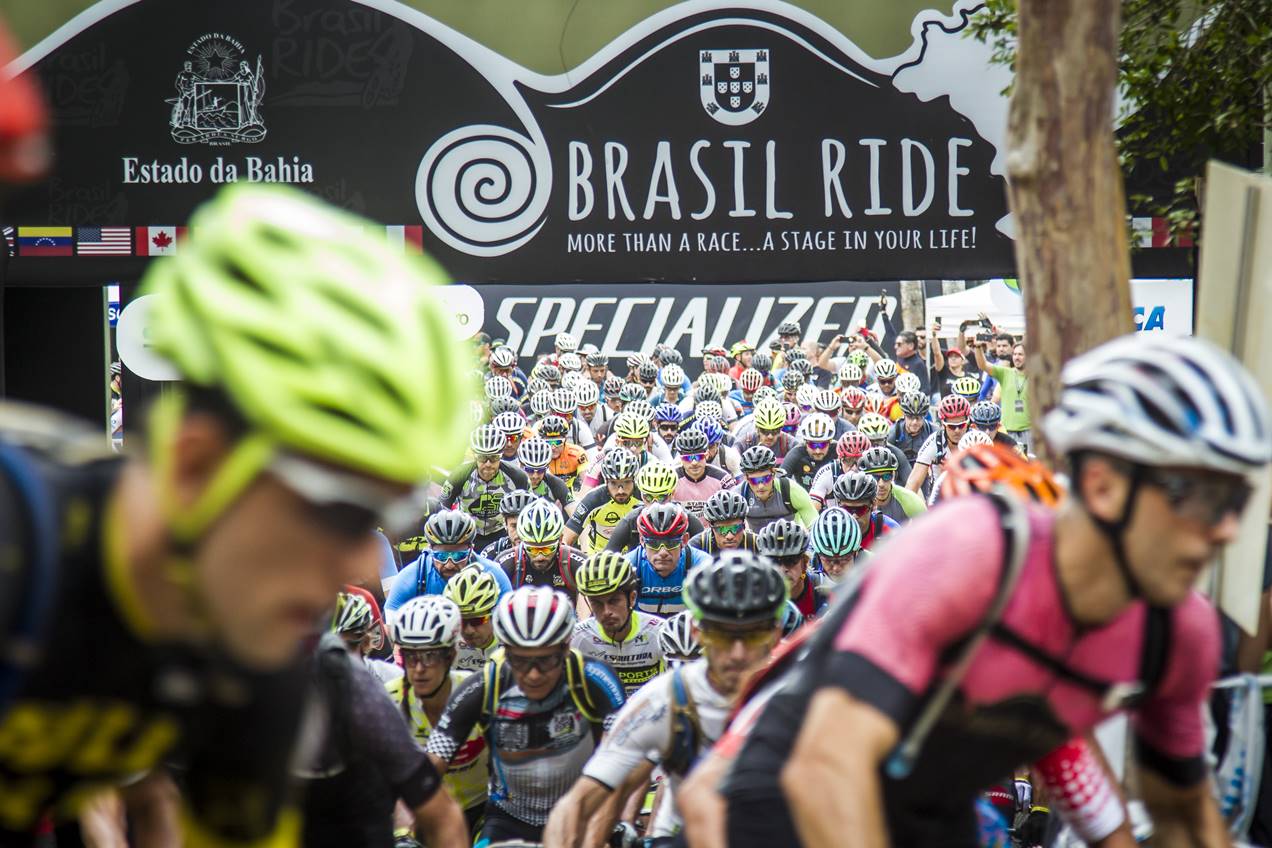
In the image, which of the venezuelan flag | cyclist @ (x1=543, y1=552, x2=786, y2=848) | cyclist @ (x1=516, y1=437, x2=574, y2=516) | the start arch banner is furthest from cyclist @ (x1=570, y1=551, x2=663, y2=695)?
cyclist @ (x1=516, y1=437, x2=574, y2=516)

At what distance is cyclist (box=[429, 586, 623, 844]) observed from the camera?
7828mm

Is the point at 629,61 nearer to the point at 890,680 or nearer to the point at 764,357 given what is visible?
the point at 890,680

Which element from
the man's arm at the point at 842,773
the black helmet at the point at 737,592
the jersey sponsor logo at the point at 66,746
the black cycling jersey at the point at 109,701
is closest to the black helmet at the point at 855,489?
the black helmet at the point at 737,592

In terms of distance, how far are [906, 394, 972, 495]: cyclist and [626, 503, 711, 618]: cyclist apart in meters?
6.20

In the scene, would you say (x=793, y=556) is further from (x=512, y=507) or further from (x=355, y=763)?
(x=355, y=763)

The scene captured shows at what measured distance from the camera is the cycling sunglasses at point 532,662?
7859 millimetres

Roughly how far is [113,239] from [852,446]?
8.40 meters

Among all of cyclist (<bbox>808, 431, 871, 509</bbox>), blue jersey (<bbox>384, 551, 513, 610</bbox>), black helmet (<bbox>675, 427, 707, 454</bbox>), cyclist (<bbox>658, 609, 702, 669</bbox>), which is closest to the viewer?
cyclist (<bbox>658, 609, 702, 669</bbox>)

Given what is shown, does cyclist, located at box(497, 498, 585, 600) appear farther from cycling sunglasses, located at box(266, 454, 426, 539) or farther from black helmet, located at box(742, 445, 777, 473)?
cycling sunglasses, located at box(266, 454, 426, 539)

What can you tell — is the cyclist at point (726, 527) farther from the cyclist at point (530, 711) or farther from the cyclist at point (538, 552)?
the cyclist at point (530, 711)

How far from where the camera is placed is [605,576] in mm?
10133

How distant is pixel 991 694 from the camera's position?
3125 millimetres

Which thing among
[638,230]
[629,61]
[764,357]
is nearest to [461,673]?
[638,230]

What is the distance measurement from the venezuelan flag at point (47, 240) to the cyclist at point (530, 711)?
6106 mm
